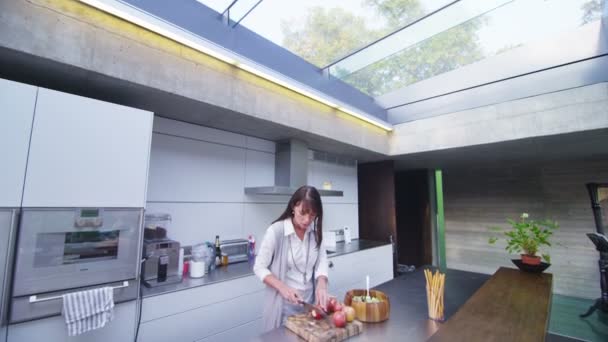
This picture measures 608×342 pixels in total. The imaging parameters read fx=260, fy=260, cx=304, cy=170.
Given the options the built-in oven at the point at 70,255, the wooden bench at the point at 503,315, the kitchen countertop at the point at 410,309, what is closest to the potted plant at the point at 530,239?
the wooden bench at the point at 503,315

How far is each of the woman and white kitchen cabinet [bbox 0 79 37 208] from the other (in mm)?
1243

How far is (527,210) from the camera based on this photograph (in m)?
5.08

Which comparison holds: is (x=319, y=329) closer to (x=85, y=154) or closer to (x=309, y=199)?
(x=309, y=199)

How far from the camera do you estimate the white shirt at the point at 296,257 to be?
148cm

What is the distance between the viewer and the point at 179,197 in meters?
2.42

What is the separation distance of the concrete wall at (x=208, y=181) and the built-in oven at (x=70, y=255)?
0.72 meters

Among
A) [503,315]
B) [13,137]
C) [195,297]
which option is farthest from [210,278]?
[503,315]

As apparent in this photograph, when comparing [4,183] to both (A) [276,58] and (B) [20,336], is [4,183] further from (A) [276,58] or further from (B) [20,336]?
(A) [276,58]

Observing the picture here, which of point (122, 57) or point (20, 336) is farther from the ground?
point (122, 57)

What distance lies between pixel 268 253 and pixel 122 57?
1.49 meters

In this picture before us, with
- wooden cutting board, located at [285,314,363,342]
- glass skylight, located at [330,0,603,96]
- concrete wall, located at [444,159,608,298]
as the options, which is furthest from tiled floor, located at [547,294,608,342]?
glass skylight, located at [330,0,603,96]

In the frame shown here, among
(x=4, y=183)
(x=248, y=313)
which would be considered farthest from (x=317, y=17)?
(x=248, y=313)

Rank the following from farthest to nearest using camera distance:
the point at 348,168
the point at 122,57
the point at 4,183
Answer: the point at 348,168 → the point at 122,57 → the point at 4,183

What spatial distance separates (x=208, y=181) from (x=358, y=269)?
217 cm
